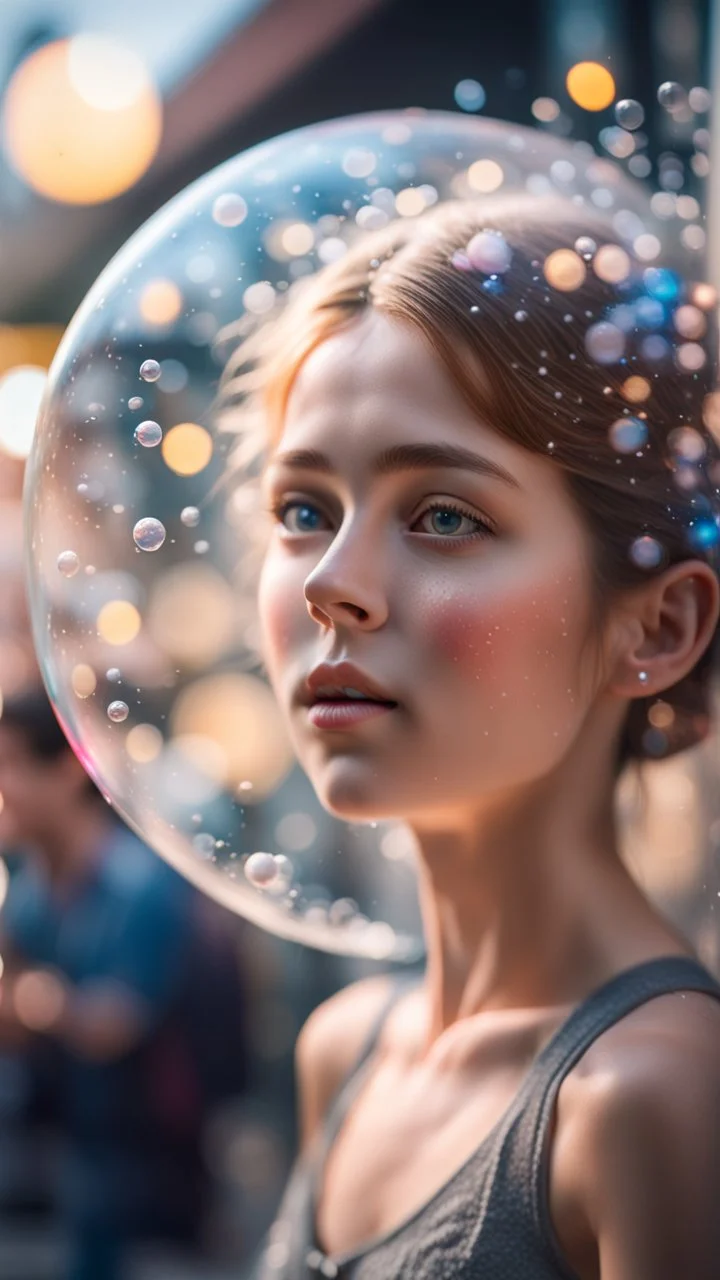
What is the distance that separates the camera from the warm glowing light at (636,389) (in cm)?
65

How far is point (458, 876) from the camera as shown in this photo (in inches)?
30.2

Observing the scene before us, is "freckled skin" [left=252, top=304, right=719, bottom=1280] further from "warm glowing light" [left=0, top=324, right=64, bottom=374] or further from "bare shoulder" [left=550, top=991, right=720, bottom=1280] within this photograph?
"warm glowing light" [left=0, top=324, right=64, bottom=374]

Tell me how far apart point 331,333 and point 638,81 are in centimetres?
52

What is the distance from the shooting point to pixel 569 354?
65cm

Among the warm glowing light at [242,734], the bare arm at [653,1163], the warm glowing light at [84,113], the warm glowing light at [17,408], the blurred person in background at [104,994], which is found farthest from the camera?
the warm glowing light at [84,113]

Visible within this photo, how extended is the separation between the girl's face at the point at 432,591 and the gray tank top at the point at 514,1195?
0.41 feet

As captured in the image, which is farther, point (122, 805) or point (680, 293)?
point (122, 805)

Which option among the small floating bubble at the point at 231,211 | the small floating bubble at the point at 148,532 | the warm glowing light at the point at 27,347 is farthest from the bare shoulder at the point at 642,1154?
the warm glowing light at the point at 27,347

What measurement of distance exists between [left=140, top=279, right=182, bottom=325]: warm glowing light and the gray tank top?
0.43 meters

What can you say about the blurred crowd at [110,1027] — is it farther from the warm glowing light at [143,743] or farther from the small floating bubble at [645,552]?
the small floating bubble at [645,552]

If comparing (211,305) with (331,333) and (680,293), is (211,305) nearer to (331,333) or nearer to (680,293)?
(331,333)

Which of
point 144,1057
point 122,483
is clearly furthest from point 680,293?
point 144,1057

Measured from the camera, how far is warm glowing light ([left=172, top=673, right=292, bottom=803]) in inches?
32.2

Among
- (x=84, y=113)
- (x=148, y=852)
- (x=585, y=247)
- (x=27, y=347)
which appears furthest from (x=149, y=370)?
(x=84, y=113)
